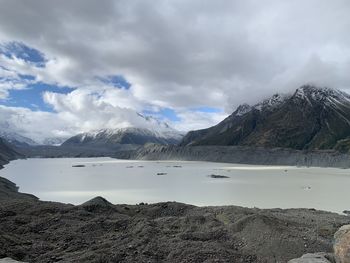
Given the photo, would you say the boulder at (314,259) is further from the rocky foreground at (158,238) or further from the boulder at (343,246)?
the boulder at (343,246)

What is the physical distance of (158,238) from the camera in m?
16.1

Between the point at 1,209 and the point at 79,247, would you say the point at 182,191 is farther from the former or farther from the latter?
the point at 79,247

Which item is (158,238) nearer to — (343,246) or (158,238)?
(158,238)

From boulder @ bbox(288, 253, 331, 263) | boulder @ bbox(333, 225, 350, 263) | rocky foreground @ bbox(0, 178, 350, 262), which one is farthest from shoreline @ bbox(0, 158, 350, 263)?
boulder @ bbox(333, 225, 350, 263)

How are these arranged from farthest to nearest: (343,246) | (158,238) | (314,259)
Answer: (158,238), (314,259), (343,246)

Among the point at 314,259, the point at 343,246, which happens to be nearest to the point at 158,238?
the point at 314,259

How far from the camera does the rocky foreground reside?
14.2 metres

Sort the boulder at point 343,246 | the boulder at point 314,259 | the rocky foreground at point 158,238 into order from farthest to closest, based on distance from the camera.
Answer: the rocky foreground at point 158,238 < the boulder at point 314,259 < the boulder at point 343,246

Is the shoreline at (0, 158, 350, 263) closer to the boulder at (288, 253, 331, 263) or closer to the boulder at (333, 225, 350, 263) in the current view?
the boulder at (288, 253, 331, 263)

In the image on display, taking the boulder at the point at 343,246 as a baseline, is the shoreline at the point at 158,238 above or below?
below

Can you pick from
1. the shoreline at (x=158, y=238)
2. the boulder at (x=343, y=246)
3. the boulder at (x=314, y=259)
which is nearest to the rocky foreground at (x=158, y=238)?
the shoreline at (x=158, y=238)

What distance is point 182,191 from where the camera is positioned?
47.4 m

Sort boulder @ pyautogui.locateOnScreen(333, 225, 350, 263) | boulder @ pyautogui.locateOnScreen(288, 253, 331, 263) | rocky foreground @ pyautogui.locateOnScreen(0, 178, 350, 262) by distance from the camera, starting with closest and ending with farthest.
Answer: boulder @ pyautogui.locateOnScreen(333, 225, 350, 263)
boulder @ pyautogui.locateOnScreen(288, 253, 331, 263)
rocky foreground @ pyautogui.locateOnScreen(0, 178, 350, 262)

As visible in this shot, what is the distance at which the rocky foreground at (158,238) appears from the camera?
46.7 ft
